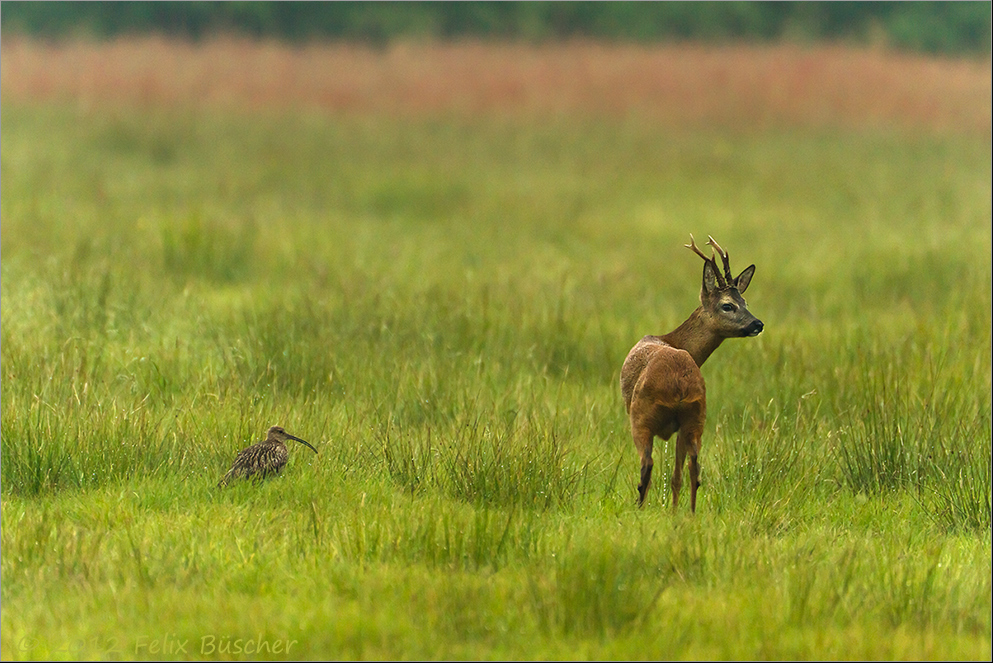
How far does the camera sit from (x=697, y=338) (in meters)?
5.31

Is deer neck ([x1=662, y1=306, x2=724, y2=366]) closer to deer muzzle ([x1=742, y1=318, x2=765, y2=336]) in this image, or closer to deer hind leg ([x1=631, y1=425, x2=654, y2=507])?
deer muzzle ([x1=742, y1=318, x2=765, y2=336])

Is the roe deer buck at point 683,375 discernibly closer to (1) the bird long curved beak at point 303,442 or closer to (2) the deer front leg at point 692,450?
(2) the deer front leg at point 692,450

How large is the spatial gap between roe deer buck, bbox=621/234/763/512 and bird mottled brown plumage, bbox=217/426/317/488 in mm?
1724

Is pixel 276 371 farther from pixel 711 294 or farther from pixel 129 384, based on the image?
pixel 711 294

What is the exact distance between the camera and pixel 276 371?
7.02 meters

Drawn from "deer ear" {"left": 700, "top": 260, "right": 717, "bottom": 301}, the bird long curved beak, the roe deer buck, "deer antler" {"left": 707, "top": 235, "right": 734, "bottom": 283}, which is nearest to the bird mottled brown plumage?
the bird long curved beak

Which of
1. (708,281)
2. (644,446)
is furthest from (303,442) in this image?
(708,281)

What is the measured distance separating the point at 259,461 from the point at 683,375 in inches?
82.0

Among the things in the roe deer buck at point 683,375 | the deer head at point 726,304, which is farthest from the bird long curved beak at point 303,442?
the deer head at point 726,304

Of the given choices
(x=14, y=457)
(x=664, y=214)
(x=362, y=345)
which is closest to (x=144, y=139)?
(x=664, y=214)

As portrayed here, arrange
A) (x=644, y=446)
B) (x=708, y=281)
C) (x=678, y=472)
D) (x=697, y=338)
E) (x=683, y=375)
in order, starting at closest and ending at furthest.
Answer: (x=683, y=375)
(x=644, y=446)
(x=678, y=472)
(x=708, y=281)
(x=697, y=338)

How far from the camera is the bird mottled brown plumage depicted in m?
5.43

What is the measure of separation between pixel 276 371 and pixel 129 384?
88 centimetres

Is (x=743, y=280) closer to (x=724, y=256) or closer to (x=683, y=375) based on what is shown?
(x=724, y=256)
